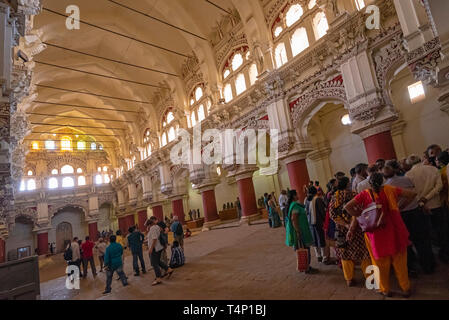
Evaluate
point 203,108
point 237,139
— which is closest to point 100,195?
point 203,108

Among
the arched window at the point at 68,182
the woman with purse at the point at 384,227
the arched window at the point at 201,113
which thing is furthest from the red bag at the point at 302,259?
the arched window at the point at 68,182

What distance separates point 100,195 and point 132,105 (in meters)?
11.1

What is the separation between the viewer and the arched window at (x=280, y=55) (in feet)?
35.3

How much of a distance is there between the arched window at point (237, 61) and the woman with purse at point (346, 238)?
35.0ft

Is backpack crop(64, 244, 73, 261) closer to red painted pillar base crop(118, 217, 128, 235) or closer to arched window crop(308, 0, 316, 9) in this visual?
arched window crop(308, 0, 316, 9)

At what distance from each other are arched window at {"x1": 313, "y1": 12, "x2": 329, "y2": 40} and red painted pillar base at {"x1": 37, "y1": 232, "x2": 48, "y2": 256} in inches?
1038

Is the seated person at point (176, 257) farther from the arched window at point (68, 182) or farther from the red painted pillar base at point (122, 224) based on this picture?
the arched window at point (68, 182)

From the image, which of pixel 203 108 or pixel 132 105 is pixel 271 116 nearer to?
pixel 203 108

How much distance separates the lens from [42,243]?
23094 millimetres

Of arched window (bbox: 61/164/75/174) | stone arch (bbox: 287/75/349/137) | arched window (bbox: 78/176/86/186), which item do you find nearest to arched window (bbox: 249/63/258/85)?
stone arch (bbox: 287/75/349/137)

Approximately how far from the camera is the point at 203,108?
48.7 ft

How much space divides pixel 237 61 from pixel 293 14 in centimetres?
347

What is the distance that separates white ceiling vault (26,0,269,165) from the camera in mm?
12891
